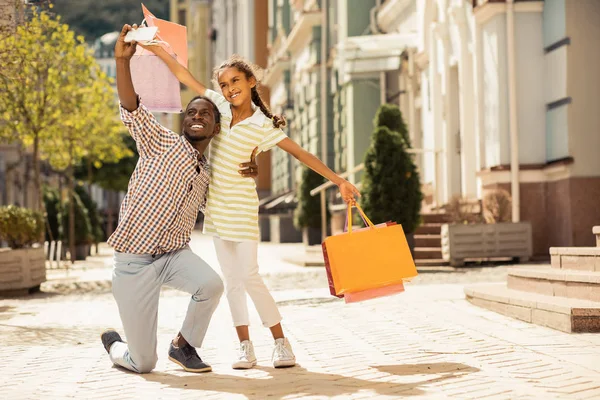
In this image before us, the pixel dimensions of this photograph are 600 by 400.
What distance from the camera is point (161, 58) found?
6.38m

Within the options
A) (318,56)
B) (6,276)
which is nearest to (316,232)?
(318,56)

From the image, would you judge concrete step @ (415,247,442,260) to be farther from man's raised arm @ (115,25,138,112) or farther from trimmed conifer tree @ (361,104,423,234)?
man's raised arm @ (115,25,138,112)

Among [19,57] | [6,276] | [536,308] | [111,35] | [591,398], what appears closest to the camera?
[591,398]

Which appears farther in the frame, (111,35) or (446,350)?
(111,35)

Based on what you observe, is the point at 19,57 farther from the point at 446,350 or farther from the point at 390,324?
the point at 446,350

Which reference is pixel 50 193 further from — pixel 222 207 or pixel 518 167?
pixel 222 207

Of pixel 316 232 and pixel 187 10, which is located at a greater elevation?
pixel 187 10

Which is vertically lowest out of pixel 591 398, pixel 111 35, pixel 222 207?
pixel 591 398

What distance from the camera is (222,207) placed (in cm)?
630

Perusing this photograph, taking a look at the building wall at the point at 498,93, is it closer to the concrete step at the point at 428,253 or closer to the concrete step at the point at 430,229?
the concrete step at the point at 430,229

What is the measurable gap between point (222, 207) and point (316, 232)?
77.9 feet

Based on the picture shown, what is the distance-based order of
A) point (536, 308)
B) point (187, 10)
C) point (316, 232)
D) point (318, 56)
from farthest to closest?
1. point (187, 10)
2. point (318, 56)
3. point (316, 232)
4. point (536, 308)

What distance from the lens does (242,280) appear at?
253 inches

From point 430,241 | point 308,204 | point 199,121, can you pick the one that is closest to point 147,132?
point 199,121
